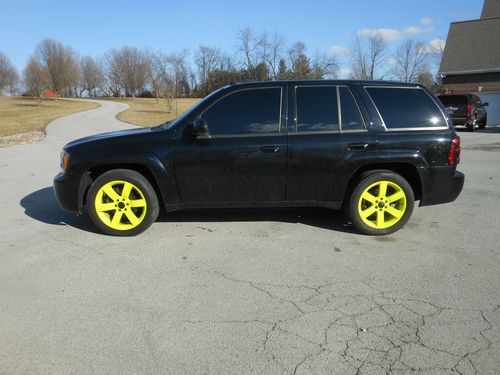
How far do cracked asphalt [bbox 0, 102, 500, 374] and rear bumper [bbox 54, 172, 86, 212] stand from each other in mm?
360

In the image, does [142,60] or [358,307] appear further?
[142,60]

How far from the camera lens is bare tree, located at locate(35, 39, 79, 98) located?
71312 millimetres

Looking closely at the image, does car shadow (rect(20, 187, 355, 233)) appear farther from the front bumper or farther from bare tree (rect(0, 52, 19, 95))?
bare tree (rect(0, 52, 19, 95))

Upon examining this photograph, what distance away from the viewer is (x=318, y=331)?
2.95 m

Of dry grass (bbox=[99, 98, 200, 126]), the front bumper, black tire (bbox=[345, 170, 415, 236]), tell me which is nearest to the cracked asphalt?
black tire (bbox=[345, 170, 415, 236])

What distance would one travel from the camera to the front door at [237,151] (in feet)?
15.6

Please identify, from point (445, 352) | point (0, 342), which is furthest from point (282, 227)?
point (0, 342)

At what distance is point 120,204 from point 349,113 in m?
2.79

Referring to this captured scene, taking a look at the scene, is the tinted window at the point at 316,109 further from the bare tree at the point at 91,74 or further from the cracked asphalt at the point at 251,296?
the bare tree at the point at 91,74

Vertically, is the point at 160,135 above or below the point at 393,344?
above

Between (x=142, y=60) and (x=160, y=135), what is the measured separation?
96.1 meters

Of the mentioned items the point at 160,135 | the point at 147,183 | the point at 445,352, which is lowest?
the point at 445,352

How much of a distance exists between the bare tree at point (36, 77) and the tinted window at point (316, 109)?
69.5 m

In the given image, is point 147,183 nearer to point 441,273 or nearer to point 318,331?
point 318,331
